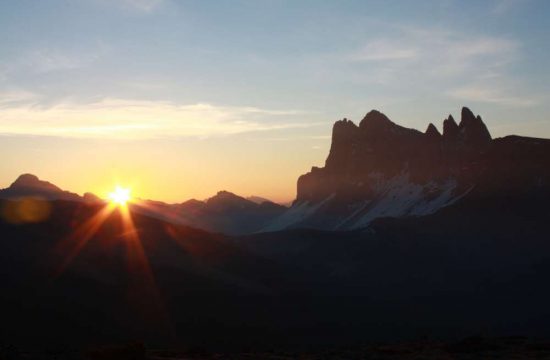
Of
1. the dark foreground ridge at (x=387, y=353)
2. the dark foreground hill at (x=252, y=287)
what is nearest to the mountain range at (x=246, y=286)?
the dark foreground hill at (x=252, y=287)

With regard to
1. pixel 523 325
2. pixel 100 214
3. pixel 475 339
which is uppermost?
pixel 100 214

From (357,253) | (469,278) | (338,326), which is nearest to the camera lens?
(338,326)

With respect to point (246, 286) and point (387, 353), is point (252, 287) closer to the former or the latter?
point (246, 286)

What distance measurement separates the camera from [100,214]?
418 ft

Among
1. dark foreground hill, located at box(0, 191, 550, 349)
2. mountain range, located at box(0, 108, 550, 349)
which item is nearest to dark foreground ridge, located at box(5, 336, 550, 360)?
mountain range, located at box(0, 108, 550, 349)

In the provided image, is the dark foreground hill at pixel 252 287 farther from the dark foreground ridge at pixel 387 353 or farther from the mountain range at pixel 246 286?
the dark foreground ridge at pixel 387 353

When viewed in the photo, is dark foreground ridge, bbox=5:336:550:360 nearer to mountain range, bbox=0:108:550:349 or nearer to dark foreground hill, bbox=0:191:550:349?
mountain range, bbox=0:108:550:349

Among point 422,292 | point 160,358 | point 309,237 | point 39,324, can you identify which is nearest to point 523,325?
point 422,292

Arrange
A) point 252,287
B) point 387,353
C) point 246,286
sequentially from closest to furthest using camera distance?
point 387,353 < point 246,286 < point 252,287

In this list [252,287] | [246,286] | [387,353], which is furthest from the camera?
[252,287]

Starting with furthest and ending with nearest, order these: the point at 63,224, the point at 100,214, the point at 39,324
Answer: the point at 100,214, the point at 63,224, the point at 39,324

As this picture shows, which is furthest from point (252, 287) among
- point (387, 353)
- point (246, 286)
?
point (387, 353)

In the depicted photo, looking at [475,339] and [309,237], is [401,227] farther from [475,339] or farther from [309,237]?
[475,339]

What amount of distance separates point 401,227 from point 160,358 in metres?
165
